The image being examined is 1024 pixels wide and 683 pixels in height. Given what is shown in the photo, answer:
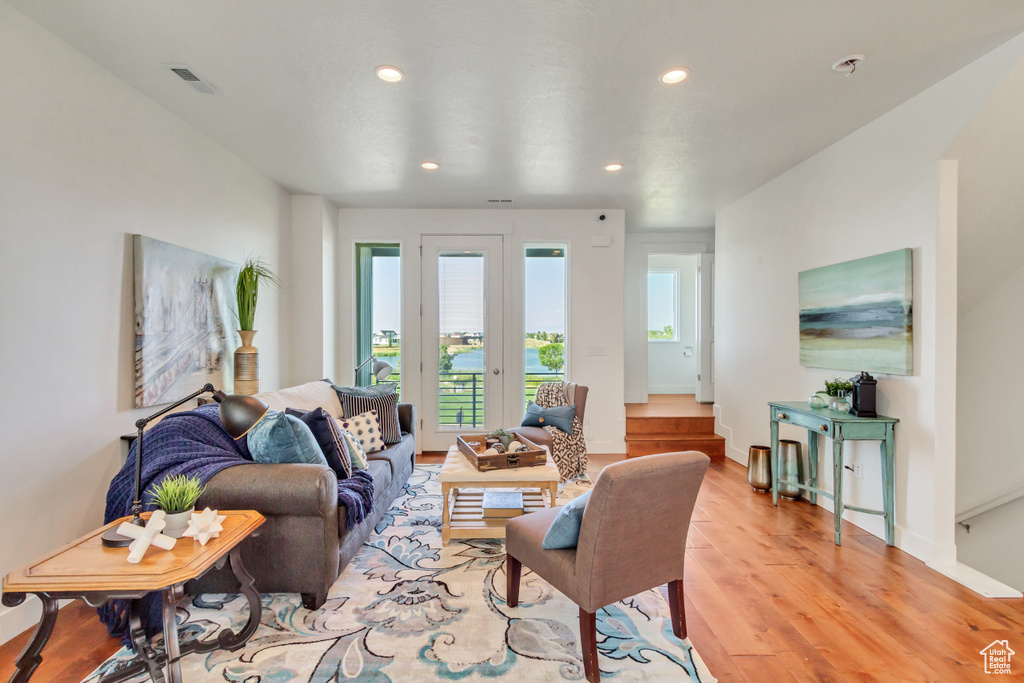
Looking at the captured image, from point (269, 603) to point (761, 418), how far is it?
4.19 m

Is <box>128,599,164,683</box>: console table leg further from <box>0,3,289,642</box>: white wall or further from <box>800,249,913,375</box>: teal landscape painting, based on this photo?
<box>800,249,913,375</box>: teal landscape painting

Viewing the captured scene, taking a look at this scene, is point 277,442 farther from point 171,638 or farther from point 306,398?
point 306,398

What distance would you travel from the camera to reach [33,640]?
1.47m

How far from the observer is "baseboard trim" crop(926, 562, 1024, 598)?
2473 mm

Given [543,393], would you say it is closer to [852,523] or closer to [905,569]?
[852,523]

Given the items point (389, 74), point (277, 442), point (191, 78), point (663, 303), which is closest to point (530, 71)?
point (389, 74)

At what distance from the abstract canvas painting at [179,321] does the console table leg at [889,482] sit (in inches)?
174

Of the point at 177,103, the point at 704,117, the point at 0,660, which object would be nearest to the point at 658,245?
the point at 704,117

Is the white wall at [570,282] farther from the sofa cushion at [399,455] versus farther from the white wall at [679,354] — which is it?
the white wall at [679,354]

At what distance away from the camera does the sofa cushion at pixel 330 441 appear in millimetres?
2820

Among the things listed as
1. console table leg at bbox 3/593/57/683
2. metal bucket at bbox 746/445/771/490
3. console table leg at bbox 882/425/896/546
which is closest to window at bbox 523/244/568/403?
metal bucket at bbox 746/445/771/490

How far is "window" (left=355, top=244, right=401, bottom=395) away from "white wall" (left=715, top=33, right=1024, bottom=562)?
372 centimetres

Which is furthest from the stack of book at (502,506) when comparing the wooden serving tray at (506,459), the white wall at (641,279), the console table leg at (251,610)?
the white wall at (641,279)

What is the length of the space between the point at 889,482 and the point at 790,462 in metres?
0.85
